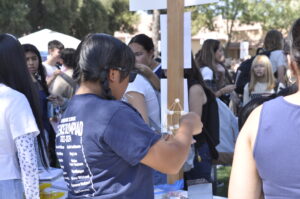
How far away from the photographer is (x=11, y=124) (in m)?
2.06

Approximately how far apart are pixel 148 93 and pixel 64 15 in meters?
17.3

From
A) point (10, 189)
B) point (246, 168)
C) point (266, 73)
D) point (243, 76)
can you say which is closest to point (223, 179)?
point (243, 76)

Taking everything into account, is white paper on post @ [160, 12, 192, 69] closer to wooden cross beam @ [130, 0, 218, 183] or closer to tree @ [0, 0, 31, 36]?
wooden cross beam @ [130, 0, 218, 183]

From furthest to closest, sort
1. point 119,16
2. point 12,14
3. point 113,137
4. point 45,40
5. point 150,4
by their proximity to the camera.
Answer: point 119,16, point 12,14, point 45,40, point 150,4, point 113,137

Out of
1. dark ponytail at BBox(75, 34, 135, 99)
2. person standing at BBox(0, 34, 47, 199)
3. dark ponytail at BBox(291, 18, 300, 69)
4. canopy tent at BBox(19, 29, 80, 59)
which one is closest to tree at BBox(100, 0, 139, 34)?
canopy tent at BBox(19, 29, 80, 59)

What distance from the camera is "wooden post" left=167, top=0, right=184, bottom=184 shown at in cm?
244

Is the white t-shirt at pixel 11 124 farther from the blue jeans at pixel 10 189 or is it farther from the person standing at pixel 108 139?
the person standing at pixel 108 139

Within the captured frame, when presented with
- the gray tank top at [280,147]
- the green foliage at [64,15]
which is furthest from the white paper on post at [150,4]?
the green foliage at [64,15]

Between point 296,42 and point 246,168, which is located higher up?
point 296,42

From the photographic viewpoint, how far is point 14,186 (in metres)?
2.15

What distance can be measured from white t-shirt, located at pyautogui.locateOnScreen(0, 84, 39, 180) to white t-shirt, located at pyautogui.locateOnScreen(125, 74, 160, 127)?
84cm

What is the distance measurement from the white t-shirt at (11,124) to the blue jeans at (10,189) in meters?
0.03

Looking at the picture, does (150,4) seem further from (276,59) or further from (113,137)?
(276,59)

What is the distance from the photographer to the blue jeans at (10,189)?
212 centimetres
